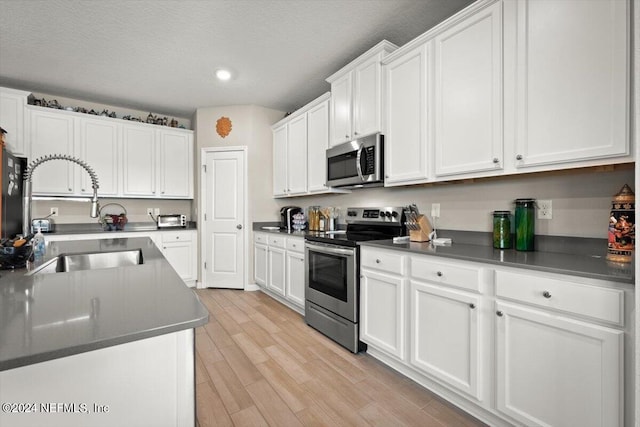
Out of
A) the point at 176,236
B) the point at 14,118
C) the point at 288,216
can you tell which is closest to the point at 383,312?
the point at 288,216

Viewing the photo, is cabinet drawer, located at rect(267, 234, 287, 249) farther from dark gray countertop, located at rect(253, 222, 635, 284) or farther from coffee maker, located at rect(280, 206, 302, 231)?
dark gray countertop, located at rect(253, 222, 635, 284)

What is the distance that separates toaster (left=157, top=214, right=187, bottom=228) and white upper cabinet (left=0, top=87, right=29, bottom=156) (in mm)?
1635

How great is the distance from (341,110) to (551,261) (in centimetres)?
217

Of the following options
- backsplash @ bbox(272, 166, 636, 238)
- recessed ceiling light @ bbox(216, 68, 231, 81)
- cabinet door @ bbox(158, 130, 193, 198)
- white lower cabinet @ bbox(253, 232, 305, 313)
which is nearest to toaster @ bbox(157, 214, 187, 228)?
cabinet door @ bbox(158, 130, 193, 198)

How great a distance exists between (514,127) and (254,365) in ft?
7.64

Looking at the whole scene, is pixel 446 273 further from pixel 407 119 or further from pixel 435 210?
pixel 407 119

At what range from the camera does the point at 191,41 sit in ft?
8.80

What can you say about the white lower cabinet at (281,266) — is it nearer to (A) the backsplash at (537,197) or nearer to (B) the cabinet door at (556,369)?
(A) the backsplash at (537,197)

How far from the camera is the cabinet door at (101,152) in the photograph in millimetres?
3830

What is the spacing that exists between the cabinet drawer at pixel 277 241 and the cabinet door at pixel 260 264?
0.21 meters

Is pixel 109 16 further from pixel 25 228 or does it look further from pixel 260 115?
pixel 260 115

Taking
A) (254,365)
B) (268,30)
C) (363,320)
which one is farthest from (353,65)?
(254,365)

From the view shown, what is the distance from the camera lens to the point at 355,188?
320cm

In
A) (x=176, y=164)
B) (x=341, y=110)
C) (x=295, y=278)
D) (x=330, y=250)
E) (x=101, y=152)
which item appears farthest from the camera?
(x=176, y=164)
